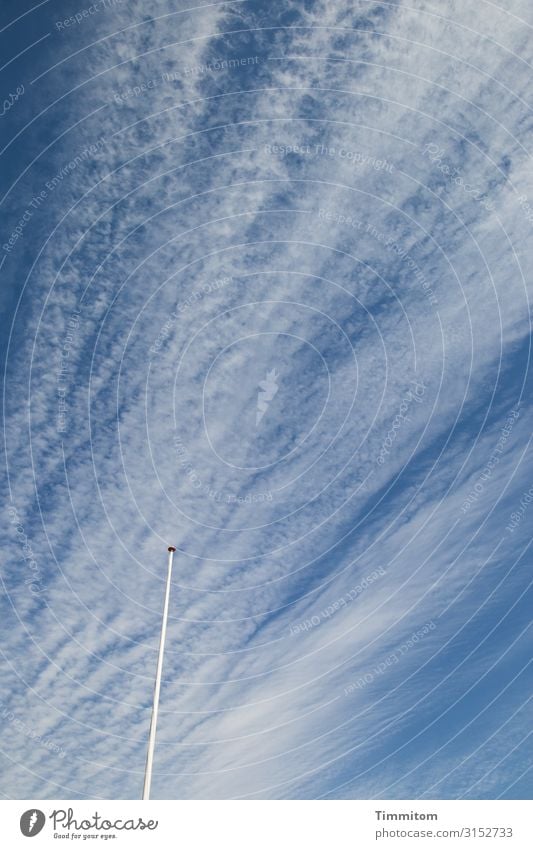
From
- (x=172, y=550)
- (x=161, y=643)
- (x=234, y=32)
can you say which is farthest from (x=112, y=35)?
(x=161, y=643)

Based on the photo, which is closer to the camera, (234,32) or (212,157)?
(234,32)

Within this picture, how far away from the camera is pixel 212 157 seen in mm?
33156

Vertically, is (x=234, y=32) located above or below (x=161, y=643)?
above
